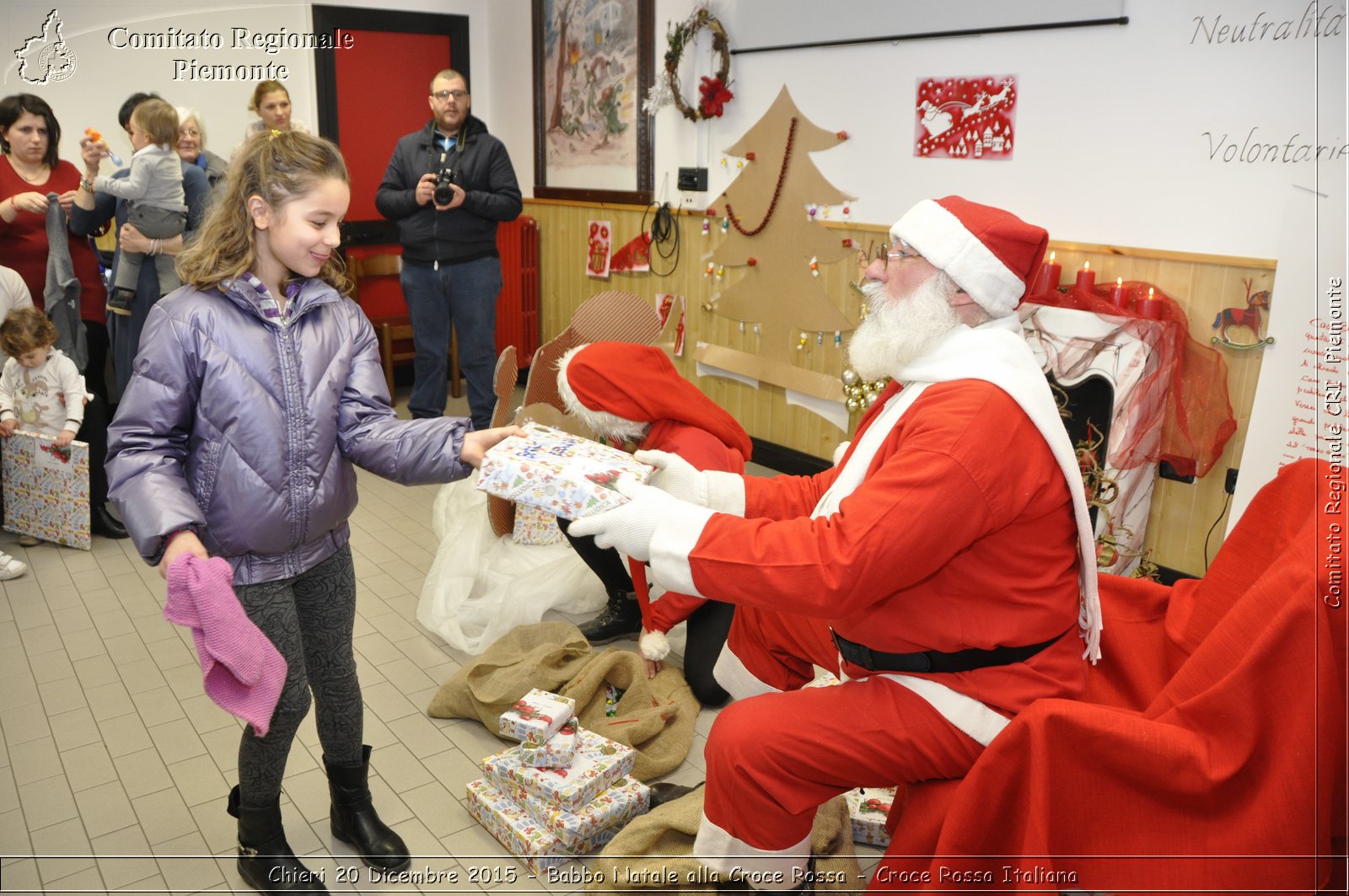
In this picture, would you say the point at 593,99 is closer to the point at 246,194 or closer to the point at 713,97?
the point at 713,97

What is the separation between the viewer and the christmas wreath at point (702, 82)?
504cm

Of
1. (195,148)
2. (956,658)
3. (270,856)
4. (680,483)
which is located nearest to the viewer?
(956,658)

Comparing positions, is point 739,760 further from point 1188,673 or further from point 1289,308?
point 1289,308

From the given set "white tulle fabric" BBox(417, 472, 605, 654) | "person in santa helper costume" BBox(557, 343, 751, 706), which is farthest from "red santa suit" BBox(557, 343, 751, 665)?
"white tulle fabric" BBox(417, 472, 605, 654)

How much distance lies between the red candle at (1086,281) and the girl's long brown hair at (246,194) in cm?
266

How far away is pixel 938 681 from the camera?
5.71 ft

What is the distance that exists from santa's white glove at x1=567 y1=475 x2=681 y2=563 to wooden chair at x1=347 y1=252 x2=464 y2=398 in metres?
4.88

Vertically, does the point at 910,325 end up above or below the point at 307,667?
above

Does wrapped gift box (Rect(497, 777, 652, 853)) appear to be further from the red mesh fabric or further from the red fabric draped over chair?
the red mesh fabric

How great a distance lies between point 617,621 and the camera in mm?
3295

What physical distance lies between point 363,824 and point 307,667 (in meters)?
0.39

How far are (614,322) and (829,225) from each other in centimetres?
124

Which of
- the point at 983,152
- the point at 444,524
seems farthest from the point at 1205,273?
the point at 444,524

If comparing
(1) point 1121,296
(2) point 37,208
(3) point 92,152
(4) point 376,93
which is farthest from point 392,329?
(1) point 1121,296
